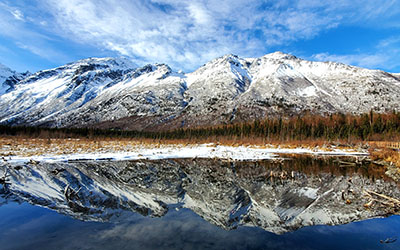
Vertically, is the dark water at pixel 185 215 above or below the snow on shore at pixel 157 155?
above

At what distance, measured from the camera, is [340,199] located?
9641 mm

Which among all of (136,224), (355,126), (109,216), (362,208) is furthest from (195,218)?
(355,126)

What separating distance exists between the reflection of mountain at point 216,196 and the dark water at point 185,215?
0.04 metres

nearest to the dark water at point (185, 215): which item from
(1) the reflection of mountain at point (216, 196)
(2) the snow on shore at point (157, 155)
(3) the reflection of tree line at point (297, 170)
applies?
(1) the reflection of mountain at point (216, 196)

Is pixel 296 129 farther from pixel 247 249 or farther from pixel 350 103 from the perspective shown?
pixel 350 103

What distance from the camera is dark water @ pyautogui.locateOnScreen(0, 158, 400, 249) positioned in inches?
234

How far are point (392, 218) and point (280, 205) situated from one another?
12.4 feet

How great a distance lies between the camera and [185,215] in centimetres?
785

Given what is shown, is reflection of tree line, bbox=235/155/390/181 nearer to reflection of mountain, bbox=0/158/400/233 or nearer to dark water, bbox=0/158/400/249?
reflection of mountain, bbox=0/158/400/233

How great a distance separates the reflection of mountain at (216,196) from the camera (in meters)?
7.84

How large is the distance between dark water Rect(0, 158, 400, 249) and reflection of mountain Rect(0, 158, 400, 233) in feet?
0.13

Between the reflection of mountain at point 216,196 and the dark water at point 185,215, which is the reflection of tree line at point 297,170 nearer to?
the reflection of mountain at point 216,196

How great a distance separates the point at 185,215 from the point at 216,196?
2733mm

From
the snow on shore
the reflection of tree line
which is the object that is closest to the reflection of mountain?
the reflection of tree line
